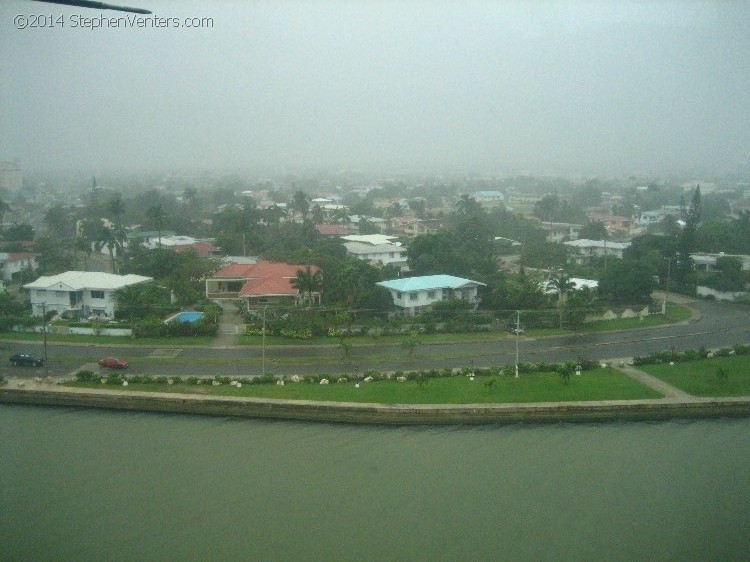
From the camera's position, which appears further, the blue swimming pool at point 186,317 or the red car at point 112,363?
the blue swimming pool at point 186,317

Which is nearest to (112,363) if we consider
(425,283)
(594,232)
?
(425,283)

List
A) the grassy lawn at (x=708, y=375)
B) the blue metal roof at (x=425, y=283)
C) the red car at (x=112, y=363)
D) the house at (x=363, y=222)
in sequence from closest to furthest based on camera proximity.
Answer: the grassy lawn at (x=708, y=375)
the red car at (x=112, y=363)
the blue metal roof at (x=425, y=283)
the house at (x=363, y=222)

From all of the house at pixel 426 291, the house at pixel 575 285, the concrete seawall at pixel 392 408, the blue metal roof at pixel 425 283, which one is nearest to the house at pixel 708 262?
the house at pixel 575 285

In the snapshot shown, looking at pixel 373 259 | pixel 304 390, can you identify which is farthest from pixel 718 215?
pixel 304 390

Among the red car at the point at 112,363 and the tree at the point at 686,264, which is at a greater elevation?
the tree at the point at 686,264

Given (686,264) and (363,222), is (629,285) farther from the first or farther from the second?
(363,222)

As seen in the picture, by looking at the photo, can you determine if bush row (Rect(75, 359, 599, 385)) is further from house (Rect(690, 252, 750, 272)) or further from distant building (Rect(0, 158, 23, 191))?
house (Rect(690, 252, 750, 272))

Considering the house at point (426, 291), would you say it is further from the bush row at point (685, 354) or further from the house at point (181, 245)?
the house at point (181, 245)

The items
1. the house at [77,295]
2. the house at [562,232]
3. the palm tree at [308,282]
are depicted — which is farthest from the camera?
the house at [562,232]
